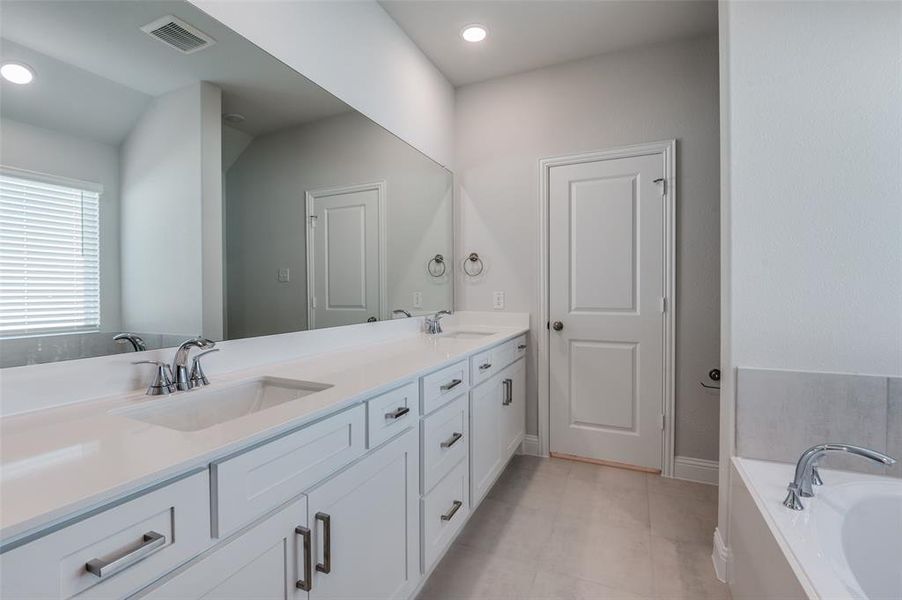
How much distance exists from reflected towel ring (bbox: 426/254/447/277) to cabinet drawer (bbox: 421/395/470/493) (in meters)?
1.12

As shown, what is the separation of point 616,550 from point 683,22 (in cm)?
274

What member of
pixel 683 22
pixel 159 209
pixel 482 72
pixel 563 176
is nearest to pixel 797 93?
pixel 683 22

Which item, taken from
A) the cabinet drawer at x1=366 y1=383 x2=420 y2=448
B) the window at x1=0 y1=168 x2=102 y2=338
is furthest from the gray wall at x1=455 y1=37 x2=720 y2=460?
the window at x1=0 y1=168 x2=102 y2=338

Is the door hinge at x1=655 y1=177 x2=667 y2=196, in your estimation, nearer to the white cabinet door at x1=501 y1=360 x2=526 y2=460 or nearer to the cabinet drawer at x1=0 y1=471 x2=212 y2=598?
the white cabinet door at x1=501 y1=360 x2=526 y2=460

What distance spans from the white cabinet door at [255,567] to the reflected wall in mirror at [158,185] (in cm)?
64

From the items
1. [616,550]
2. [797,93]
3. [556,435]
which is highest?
[797,93]

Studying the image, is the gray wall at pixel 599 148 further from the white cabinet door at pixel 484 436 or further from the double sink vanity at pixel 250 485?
the double sink vanity at pixel 250 485

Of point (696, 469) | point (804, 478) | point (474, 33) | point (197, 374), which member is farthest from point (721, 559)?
point (474, 33)

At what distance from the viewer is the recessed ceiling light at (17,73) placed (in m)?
0.90

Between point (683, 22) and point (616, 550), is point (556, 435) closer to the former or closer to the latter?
point (616, 550)

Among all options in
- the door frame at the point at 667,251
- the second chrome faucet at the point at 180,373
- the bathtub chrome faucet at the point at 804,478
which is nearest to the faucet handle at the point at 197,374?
the second chrome faucet at the point at 180,373

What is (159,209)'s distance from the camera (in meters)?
1.19

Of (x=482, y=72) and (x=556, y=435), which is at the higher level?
(x=482, y=72)

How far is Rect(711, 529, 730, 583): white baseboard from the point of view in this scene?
167 centimetres
